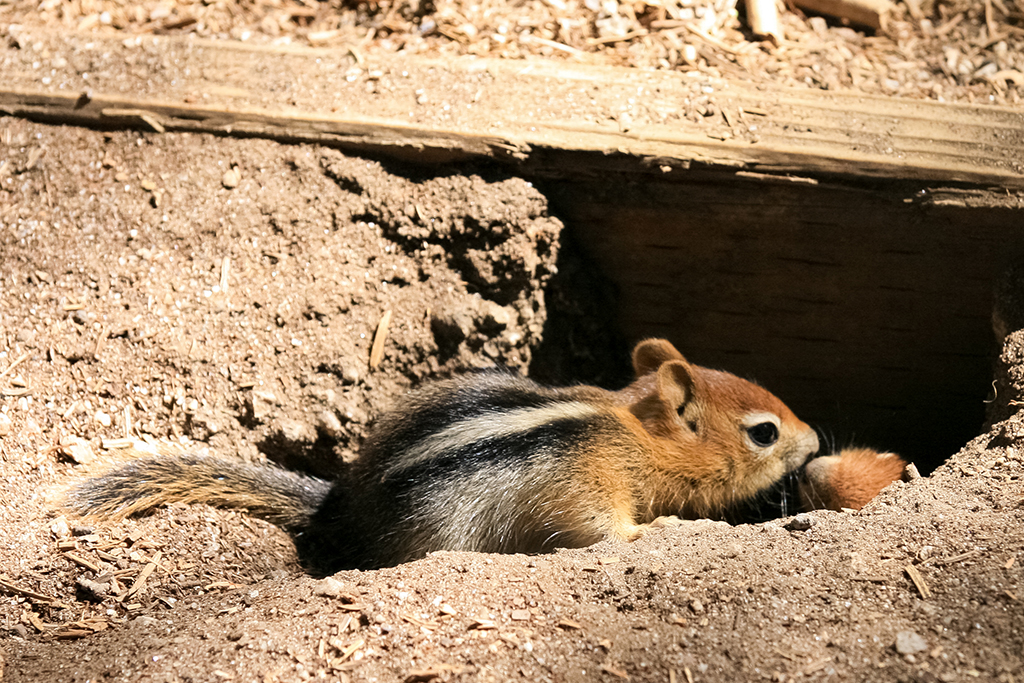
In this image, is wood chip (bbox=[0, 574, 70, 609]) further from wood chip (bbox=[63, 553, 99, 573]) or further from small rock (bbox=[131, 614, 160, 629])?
small rock (bbox=[131, 614, 160, 629])

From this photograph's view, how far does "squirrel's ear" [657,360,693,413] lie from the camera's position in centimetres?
367

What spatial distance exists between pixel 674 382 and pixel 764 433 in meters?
0.53

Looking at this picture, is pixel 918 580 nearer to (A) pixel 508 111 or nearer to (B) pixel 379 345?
(B) pixel 379 345

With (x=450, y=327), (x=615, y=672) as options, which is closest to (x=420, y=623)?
(x=615, y=672)

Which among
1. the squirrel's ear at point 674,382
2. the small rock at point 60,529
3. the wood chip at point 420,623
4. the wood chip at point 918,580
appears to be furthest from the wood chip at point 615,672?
the small rock at point 60,529

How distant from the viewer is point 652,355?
394 centimetres

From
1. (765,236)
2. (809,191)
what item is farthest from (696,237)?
(809,191)

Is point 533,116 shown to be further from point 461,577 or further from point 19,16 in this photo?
point 19,16

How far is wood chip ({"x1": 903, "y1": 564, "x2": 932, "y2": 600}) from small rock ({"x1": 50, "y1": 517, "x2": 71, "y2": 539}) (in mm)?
2972

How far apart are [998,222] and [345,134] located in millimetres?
3171

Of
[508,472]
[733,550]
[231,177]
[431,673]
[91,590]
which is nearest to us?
[431,673]

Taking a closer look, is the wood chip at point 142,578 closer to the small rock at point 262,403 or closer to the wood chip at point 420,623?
the small rock at point 262,403

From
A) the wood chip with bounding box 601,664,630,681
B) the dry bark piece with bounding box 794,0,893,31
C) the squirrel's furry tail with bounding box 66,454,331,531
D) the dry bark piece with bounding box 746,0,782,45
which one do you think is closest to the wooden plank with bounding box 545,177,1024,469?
the dry bark piece with bounding box 746,0,782,45

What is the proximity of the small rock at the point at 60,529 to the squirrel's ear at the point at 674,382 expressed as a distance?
2.58 m
